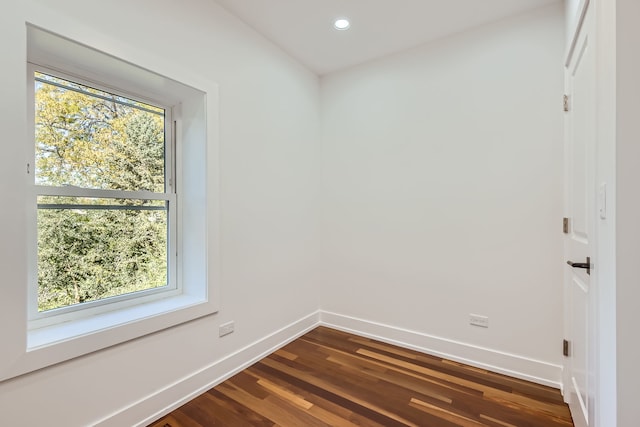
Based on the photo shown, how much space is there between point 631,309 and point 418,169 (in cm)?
183

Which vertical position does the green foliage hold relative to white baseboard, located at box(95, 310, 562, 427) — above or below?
above

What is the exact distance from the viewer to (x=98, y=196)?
1787 millimetres

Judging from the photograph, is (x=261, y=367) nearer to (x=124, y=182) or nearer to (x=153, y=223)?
(x=153, y=223)

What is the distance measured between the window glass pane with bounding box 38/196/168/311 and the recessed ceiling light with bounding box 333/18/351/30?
6.45 feet

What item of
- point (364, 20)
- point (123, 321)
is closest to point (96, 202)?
point (123, 321)

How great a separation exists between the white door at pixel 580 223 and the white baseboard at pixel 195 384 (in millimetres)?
2107

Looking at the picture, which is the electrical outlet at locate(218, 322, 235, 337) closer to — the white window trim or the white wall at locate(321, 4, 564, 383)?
the white window trim

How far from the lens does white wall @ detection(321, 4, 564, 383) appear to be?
7.02 ft

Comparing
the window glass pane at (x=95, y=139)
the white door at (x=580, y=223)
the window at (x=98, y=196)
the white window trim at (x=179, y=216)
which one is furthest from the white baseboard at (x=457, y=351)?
the window glass pane at (x=95, y=139)

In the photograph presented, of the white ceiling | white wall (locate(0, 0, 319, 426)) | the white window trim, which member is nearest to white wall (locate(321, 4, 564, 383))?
the white ceiling

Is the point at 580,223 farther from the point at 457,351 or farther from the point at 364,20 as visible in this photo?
the point at 364,20

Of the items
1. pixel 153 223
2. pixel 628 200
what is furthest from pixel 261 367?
pixel 628 200

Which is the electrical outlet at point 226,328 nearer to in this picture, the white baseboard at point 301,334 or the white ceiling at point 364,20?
the white baseboard at point 301,334

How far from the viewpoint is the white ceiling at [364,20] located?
7.01 feet
